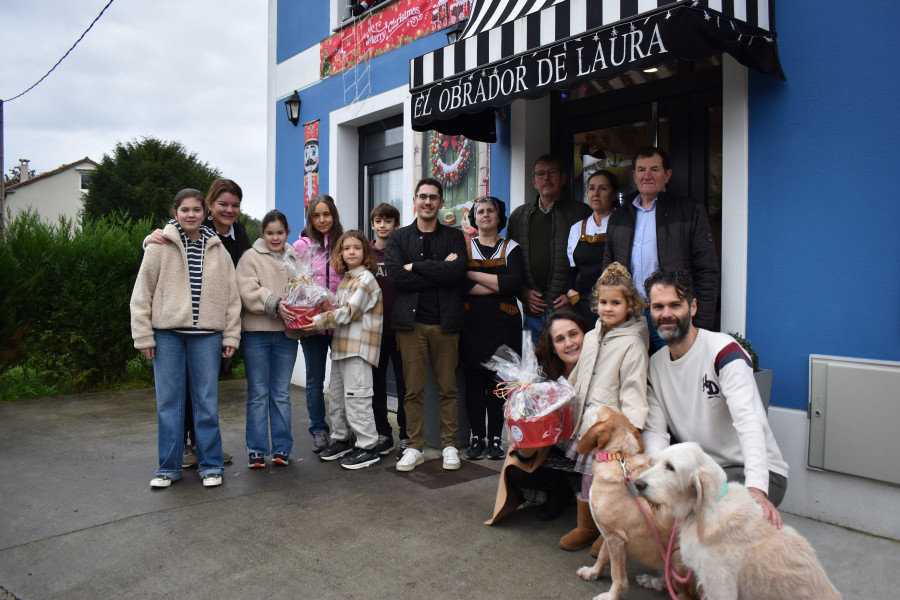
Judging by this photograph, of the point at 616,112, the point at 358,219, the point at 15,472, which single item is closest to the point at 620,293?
the point at 616,112

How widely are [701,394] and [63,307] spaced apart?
25.7ft

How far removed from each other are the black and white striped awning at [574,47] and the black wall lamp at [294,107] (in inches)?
144

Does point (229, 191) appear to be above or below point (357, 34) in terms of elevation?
below

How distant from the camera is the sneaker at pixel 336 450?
501 centimetres

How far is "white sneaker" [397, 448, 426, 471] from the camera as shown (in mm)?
4699

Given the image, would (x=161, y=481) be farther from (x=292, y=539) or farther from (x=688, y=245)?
(x=688, y=245)

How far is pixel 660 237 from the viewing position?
401 cm

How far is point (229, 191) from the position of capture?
4.63 meters

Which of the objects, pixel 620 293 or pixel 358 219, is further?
pixel 358 219

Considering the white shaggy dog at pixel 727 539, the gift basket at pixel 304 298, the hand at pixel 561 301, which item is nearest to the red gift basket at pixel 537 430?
the white shaggy dog at pixel 727 539

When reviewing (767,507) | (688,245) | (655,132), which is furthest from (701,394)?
(655,132)

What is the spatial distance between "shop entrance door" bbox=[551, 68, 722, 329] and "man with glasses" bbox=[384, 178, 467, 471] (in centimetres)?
176

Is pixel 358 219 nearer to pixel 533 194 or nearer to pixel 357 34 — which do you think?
pixel 357 34

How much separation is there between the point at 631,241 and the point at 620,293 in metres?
0.84
